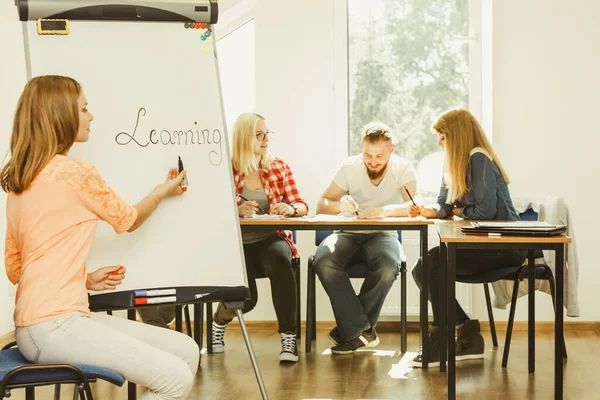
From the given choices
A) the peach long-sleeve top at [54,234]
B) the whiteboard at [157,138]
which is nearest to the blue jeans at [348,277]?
the whiteboard at [157,138]

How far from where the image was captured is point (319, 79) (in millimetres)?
4730

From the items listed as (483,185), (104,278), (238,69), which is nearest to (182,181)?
(104,278)

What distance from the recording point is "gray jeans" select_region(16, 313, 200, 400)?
190 cm

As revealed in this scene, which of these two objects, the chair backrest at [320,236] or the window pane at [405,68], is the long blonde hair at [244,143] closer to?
the chair backrest at [320,236]

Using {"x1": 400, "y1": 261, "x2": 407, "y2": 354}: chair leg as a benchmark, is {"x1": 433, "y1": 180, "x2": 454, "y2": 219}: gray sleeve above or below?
above

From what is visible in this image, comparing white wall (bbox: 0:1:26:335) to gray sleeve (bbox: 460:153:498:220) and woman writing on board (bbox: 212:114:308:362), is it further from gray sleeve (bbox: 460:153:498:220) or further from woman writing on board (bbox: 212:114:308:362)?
gray sleeve (bbox: 460:153:498:220)

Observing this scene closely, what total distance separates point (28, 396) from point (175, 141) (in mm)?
918

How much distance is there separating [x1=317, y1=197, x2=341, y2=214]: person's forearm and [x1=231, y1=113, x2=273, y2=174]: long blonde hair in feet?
1.36

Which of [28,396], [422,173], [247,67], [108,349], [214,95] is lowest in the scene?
[28,396]

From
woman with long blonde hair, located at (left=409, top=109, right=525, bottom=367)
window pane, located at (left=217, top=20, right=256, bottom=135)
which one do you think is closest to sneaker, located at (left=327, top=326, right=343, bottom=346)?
woman with long blonde hair, located at (left=409, top=109, right=525, bottom=367)

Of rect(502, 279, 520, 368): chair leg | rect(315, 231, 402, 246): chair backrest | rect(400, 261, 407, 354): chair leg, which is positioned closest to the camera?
rect(502, 279, 520, 368): chair leg

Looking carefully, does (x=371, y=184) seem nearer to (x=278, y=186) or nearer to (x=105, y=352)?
(x=278, y=186)

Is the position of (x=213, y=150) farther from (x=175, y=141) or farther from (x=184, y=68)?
(x=184, y=68)

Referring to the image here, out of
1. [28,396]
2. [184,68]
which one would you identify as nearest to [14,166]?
[28,396]
